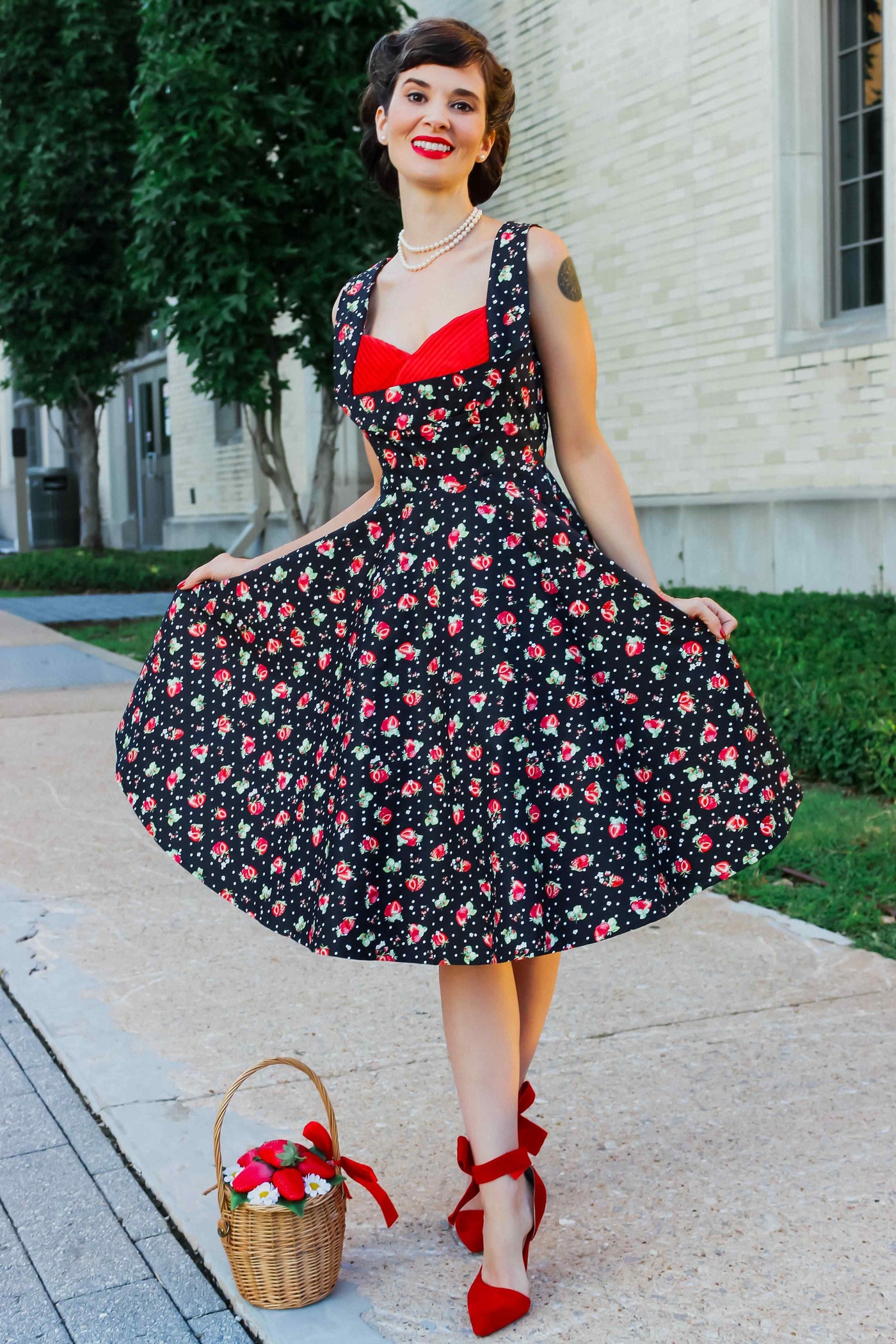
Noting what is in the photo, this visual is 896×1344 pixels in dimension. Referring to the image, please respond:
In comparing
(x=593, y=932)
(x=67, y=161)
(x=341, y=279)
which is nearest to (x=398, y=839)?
(x=593, y=932)

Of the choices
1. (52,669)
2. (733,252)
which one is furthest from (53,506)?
(733,252)

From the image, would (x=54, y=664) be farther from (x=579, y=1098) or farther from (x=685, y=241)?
(x=579, y=1098)

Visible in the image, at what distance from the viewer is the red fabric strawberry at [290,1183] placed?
2.46 meters

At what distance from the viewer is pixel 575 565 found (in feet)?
8.04

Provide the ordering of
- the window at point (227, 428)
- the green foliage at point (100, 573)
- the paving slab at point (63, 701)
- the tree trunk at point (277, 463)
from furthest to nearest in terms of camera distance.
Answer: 1. the window at point (227, 428)
2. the green foliage at point (100, 573)
3. the tree trunk at point (277, 463)
4. the paving slab at point (63, 701)

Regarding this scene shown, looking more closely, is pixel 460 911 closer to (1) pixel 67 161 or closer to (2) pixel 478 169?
(2) pixel 478 169

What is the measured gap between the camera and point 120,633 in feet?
43.5

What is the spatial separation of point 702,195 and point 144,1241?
9528 millimetres

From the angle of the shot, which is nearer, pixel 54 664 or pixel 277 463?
pixel 54 664

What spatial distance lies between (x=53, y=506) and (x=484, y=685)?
85.8 feet

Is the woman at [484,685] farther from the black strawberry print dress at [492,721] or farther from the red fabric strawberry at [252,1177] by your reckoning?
the red fabric strawberry at [252,1177]

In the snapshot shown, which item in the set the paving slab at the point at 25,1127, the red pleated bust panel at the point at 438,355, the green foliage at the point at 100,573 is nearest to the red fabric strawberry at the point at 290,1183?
the paving slab at the point at 25,1127

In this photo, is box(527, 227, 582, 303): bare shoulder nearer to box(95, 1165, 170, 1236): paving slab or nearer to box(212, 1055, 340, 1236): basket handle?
box(212, 1055, 340, 1236): basket handle

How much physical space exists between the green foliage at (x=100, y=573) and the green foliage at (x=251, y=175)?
5144mm
